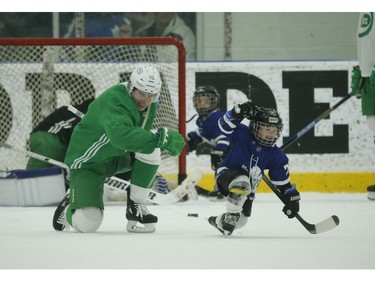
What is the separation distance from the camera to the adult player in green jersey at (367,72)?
643 centimetres

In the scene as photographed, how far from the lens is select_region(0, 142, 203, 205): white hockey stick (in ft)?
20.0

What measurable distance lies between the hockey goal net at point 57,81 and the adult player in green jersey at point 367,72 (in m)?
1.13

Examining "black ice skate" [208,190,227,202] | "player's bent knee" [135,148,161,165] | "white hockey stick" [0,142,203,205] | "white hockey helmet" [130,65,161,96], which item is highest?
"white hockey helmet" [130,65,161,96]

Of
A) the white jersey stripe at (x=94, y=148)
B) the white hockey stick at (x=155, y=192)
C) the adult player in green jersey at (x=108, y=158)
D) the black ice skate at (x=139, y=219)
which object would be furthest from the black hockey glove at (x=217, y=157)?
the white jersey stripe at (x=94, y=148)

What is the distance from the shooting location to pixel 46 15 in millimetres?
8211

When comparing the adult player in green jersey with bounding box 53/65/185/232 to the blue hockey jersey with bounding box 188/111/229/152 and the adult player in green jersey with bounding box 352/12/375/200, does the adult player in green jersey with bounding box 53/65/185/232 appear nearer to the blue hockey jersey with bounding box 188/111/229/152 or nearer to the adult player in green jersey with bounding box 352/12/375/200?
the blue hockey jersey with bounding box 188/111/229/152

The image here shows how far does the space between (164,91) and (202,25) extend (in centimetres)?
145

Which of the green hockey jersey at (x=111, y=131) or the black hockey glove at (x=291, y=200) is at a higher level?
the green hockey jersey at (x=111, y=131)

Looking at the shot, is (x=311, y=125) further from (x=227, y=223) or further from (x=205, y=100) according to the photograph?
(x=227, y=223)

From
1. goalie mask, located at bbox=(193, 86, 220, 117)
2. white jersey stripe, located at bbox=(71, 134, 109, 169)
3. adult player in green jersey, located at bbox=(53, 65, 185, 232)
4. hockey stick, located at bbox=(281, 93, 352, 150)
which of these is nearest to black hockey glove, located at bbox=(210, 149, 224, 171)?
goalie mask, located at bbox=(193, 86, 220, 117)

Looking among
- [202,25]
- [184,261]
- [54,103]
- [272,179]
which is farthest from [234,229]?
[202,25]

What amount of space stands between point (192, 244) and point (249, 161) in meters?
0.55

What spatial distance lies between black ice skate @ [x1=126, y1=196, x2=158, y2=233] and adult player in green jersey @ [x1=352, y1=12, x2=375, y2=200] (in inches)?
86.3

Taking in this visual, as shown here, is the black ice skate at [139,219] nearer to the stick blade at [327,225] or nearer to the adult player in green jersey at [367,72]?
the stick blade at [327,225]
